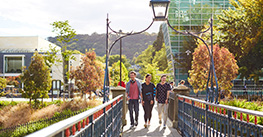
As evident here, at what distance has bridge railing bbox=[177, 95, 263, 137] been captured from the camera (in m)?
4.08

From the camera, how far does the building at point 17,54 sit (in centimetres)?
6429

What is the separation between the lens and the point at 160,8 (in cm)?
1054

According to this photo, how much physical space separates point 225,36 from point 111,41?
23.6m

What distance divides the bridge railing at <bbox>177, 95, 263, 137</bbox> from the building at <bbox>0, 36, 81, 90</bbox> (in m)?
53.5

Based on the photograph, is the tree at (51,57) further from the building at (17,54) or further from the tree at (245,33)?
the building at (17,54)

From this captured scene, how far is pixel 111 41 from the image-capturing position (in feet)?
43.9

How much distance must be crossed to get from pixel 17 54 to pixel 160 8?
195 ft

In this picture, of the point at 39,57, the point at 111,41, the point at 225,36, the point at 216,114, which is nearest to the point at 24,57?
the point at 39,57

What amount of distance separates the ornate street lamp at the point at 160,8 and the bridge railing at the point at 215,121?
273 cm

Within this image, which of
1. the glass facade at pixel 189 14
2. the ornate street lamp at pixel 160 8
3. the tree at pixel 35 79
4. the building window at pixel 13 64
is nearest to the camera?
the ornate street lamp at pixel 160 8

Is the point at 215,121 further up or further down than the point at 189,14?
further down

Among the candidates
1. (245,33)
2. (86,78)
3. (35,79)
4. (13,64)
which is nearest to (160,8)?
(35,79)

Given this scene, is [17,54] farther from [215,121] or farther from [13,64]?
[215,121]

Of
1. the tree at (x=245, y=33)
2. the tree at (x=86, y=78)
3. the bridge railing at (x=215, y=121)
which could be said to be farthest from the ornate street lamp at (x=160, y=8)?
the tree at (x=86, y=78)
